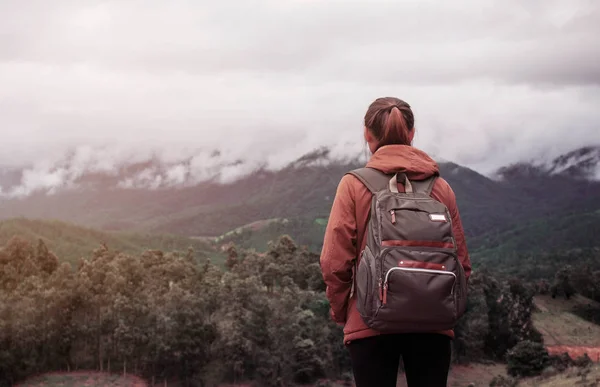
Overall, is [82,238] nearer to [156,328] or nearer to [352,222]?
[156,328]

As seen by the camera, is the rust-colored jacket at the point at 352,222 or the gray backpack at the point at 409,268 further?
the rust-colored jacket at the point at 352,222

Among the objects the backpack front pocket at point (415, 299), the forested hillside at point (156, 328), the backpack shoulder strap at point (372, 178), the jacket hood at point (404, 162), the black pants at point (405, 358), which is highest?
the jacket hood at point (404, 162)

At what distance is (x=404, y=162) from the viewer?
351cm

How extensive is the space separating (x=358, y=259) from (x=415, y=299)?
19.2 inches

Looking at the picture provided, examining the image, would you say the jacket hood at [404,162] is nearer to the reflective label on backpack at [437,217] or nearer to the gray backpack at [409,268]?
the gray backpack at [409,268]

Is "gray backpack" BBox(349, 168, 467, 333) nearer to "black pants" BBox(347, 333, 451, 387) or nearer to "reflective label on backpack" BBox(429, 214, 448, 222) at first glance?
"reflective label on backpack" BBox(429, 214, 448, 222)

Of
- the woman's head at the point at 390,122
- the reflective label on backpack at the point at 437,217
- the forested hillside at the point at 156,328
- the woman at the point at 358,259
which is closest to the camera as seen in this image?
the reflective label on backpack at the point at 437,217

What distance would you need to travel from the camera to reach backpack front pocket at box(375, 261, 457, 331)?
3.23 metres

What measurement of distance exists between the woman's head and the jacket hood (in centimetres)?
7

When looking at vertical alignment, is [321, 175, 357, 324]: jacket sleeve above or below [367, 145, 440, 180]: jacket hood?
below

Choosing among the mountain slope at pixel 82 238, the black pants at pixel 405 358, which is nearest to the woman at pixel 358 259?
the black pants at pixel 405 358

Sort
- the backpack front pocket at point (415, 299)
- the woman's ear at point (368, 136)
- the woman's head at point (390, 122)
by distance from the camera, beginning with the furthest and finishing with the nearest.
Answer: the woman's ear at point (368, 136)
the woman's head at point (390, 122)
the backpack front pocket at point (415, 299)

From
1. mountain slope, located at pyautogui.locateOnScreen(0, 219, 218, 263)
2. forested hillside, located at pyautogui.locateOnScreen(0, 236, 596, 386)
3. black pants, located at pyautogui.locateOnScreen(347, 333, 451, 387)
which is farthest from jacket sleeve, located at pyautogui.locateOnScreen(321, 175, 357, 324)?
mountain slope, located at pyautogui.locateOnScreen(0, 219, 218, 263)

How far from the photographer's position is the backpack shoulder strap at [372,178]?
3.50 metres
